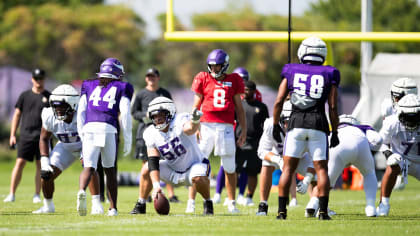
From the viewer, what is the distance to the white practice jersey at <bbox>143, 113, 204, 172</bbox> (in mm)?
8617

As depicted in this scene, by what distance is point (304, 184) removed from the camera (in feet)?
28.2

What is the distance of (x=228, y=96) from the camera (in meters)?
9.55

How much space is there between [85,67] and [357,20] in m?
16.9

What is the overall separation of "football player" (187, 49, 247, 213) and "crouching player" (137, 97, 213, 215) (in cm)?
72

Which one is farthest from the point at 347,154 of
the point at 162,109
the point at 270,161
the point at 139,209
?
the point at 139,209

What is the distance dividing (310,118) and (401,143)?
1.68 meters

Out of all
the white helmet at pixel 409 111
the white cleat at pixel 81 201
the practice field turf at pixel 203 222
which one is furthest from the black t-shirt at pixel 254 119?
the white cleat at pixel 81 201

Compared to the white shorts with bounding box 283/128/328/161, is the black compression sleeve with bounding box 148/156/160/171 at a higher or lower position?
lower

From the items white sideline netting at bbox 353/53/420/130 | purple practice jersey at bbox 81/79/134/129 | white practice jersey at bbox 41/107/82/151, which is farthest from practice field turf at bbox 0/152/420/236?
white sideline netting at bbox 353/53/420/130

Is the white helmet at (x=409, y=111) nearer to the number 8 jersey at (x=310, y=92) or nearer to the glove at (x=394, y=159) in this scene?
the glove at (x=394, y=159)

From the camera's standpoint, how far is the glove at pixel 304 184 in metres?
8.49

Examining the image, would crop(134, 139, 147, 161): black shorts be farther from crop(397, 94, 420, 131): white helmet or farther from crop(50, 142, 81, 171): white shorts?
crop(397, 94, 420, 131): white helmet

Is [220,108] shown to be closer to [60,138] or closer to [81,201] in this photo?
[60,138]

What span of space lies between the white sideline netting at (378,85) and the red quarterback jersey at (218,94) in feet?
20.9
